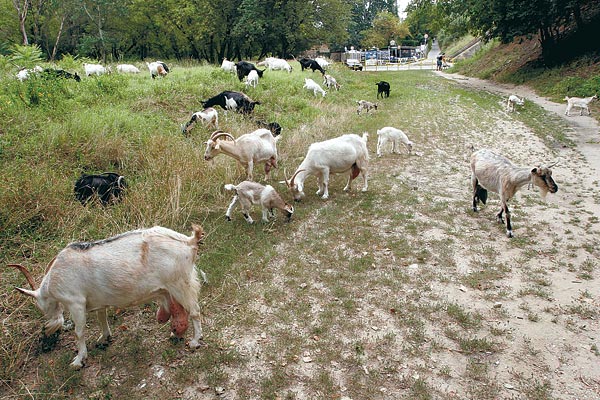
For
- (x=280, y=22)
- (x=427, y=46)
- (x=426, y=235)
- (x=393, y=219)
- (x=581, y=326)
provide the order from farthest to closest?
(x=427, y=46) → (x=280, y=22) → (x=393, y=219) → (x=426, y=235) → (x=581, y=326)

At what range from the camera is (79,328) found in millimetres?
3676

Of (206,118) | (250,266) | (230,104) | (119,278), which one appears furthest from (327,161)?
(230,104)

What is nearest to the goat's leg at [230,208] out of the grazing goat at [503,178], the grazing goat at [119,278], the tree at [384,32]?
the grazing goat at [119,278]

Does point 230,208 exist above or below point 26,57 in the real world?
below

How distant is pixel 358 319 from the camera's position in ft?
14.8

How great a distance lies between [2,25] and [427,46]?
2385 inches

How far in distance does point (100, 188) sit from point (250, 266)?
120 inches

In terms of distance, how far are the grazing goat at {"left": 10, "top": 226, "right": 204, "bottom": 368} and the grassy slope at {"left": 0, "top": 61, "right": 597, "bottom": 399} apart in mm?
495

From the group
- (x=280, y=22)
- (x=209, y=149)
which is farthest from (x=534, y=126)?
(x=280, y=22)

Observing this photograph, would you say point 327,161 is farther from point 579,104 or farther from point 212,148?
point 579,104

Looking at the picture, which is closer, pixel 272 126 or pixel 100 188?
pixel 100 188

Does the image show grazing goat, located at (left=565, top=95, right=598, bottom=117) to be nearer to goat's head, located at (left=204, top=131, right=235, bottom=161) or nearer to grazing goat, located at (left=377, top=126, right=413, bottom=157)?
grazing goat, located at (left=377, top=126, right=413, bottom=157)

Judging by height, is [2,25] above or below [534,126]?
above

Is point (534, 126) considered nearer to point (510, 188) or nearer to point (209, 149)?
point (510, 188)
